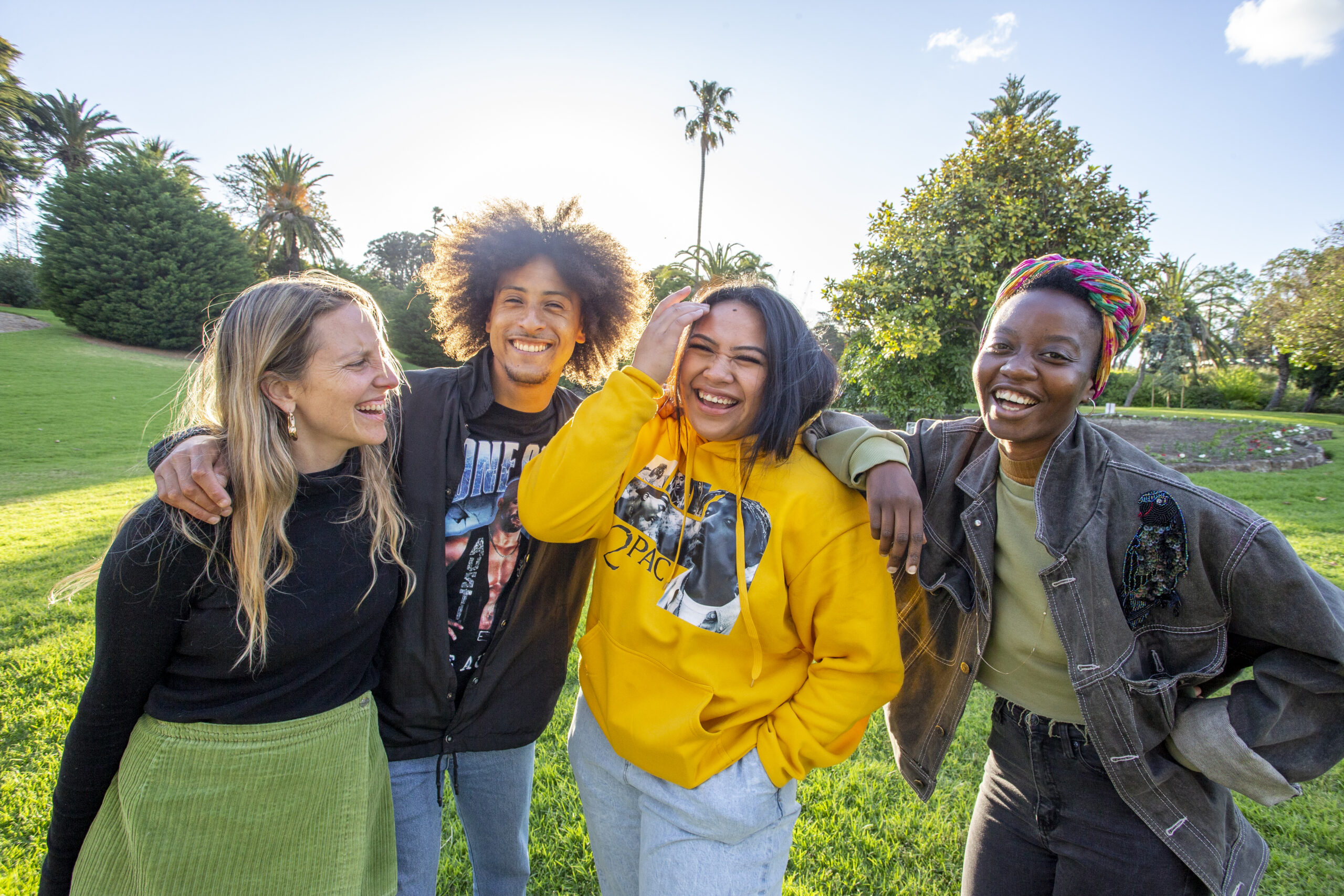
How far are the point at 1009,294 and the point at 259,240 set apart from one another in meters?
45.4

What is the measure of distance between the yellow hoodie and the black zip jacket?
0.41m

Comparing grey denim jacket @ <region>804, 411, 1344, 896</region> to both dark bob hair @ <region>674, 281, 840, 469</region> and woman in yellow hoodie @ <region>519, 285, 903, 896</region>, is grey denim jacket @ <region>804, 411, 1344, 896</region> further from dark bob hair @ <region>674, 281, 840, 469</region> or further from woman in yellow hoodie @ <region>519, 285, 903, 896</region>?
woman in yellow hoodie @ <region>519, 285, 903, 896</region>

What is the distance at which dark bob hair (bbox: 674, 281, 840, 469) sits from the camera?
2.03 metres

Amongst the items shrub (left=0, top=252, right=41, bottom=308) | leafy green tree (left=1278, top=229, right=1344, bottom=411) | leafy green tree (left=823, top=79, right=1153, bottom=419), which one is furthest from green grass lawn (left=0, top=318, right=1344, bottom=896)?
shrub (left=0, top=252, right=41, bottom=308)

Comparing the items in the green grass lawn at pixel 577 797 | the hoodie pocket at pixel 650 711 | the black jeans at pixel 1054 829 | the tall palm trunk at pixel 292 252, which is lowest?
the green grass lawn at pixel 577 797

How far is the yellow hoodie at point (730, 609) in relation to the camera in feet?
6.04

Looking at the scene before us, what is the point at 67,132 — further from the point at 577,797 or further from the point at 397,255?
the point at 577,797

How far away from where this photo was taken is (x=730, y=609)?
192 centimetres

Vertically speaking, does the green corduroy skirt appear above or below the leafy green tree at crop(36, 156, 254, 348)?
below

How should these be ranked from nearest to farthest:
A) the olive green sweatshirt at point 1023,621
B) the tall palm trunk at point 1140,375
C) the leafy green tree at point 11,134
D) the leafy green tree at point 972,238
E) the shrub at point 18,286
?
the olive green sweatshirt at point 1023,621, the leafy green tree at point 972,238, the leafy green tree at point 11,134, the tall palm trunk at point 1140,375, the shrub at point 18,286

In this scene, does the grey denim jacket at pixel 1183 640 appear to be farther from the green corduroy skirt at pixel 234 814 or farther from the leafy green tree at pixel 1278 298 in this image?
the leafy green tree at pixel 1278 298

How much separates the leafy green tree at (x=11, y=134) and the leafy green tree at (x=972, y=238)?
35293mm

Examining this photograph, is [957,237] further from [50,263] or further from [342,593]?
[50,263]

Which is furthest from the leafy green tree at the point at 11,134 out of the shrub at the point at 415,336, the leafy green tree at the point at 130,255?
the shrub at the point at 415,336
